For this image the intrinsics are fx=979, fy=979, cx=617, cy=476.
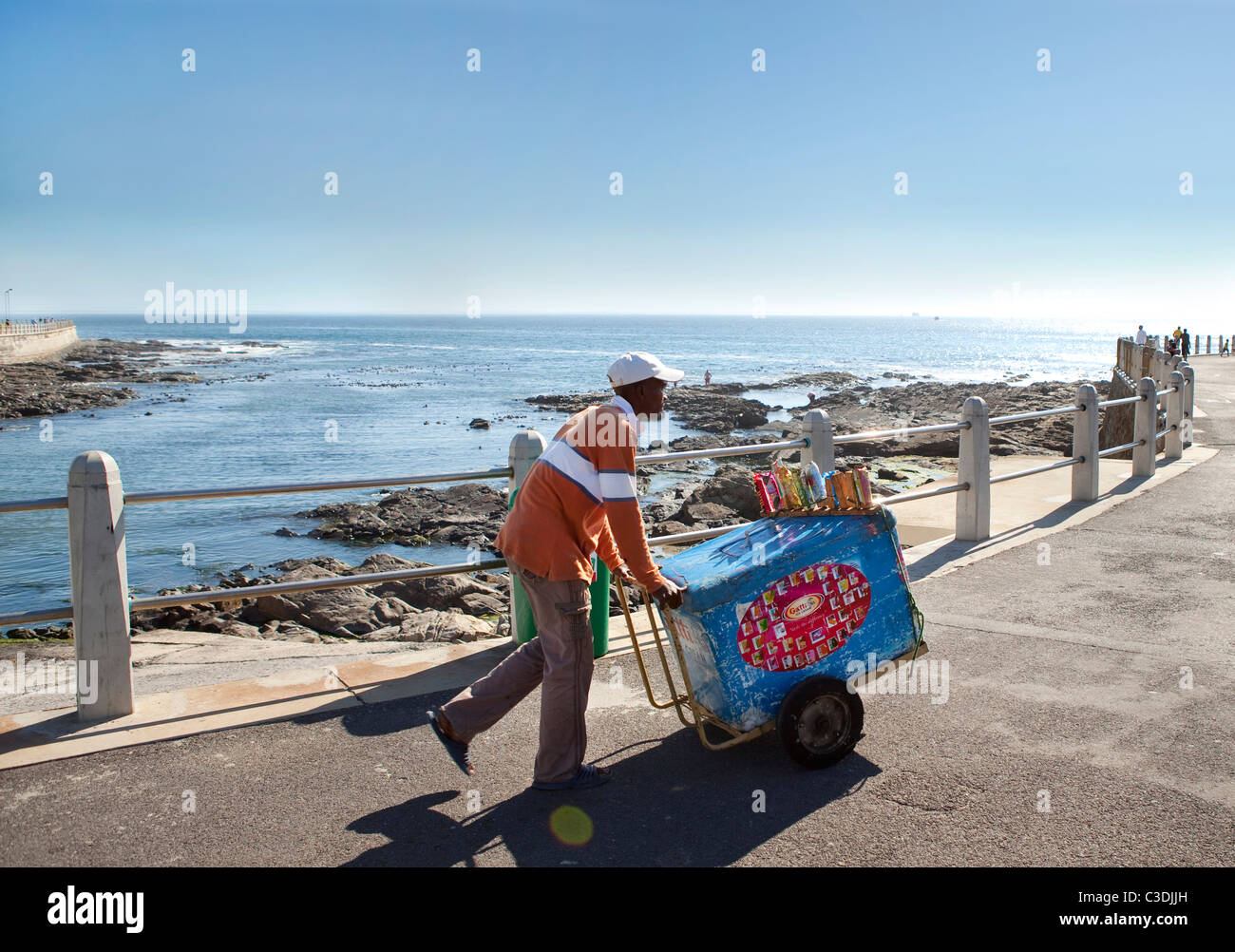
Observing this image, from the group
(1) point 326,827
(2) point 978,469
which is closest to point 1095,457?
(2) point 978,469

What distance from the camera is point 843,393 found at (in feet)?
197

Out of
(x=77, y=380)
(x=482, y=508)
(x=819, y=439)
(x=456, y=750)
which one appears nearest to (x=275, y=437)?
(x=482, y=508)

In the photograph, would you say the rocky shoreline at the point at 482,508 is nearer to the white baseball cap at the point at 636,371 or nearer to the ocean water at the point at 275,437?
the ocean water at the point at 275,437

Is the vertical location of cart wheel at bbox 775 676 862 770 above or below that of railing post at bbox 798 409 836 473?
below

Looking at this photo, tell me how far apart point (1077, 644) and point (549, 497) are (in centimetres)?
392

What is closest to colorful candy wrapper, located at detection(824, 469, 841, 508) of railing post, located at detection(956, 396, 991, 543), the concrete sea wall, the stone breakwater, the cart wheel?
the cart wheel

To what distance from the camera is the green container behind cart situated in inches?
233

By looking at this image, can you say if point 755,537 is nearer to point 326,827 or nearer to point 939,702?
point 939,702

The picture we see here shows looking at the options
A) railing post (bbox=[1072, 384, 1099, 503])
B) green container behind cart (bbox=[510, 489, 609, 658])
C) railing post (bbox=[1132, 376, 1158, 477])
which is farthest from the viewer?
railing post (bbox=[1132, 376, 1158, 477])

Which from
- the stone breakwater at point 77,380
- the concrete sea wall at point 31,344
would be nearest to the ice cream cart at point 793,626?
the stone breakwater at point 77,380

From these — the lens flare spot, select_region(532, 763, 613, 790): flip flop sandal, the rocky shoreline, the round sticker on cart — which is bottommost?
the rocky shoreline

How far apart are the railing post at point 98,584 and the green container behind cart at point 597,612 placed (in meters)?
Result: 2.10

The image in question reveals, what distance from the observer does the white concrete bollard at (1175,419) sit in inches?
576

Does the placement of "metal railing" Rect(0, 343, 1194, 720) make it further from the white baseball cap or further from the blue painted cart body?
the white baseball cap
